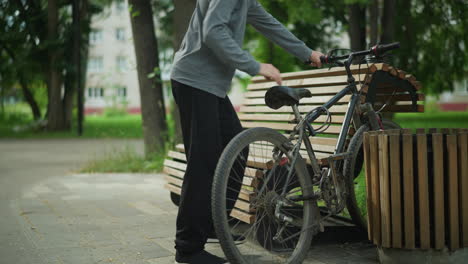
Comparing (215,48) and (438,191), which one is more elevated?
(215,48)

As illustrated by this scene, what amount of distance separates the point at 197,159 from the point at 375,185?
3.43 feet

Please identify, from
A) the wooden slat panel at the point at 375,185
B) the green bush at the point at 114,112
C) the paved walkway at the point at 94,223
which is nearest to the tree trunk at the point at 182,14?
the paved walkway at the point at 94,223

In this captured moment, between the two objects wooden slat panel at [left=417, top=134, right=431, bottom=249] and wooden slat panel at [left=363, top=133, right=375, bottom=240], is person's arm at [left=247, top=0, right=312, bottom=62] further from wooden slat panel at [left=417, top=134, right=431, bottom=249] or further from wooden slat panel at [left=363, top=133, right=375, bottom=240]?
wooden slat panel at [left=417, top=134, right=431, bottom=249]

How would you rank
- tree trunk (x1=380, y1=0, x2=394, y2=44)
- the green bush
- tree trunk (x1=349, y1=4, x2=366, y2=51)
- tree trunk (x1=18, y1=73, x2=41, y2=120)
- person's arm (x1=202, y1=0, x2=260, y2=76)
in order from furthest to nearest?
the green bush → tree trunk (x1=18, y1=73, x2=41, y2=120) → tree trunk (x1=349, y1=4, x2=366, y2=51) → tree trunk (x1=380, y1=0, x2=394, y2=44) → person's arm (x1=202, y1=0, x2=260, y2=76)

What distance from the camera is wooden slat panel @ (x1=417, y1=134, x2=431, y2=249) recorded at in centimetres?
332

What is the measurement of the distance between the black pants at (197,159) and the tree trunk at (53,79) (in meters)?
17.9

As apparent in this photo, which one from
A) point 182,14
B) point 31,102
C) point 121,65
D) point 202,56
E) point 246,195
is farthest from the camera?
point 121,65

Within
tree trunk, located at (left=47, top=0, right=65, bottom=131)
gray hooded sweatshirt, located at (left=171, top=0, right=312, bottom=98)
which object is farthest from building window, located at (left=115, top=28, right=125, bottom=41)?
gray hooded sweatshirt, located at (left=171, top=0, right=312, bottom=98)

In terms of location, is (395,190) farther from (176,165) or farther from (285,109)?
(176,165)

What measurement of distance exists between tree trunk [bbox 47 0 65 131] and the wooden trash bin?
1847cm

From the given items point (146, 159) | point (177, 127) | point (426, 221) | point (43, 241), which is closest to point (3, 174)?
point (146, 159)

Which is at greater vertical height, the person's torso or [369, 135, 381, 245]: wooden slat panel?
the person's torso

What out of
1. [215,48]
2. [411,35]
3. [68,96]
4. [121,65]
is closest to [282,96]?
[215,48]

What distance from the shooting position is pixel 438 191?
3.35 metres
